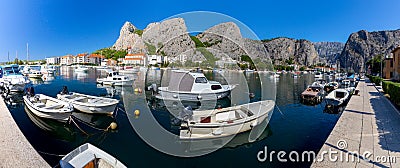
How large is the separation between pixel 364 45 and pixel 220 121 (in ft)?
628

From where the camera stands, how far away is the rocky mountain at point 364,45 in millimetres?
147000

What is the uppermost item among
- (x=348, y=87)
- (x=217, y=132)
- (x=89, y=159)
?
(x=348, y=87)

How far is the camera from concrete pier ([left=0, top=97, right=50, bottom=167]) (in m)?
5.34

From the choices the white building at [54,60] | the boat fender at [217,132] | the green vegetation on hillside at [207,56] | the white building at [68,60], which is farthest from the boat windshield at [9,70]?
the white building at [54,60]

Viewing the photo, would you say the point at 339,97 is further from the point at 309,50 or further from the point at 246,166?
the point at 309,50

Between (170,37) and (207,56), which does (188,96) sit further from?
(170,37)

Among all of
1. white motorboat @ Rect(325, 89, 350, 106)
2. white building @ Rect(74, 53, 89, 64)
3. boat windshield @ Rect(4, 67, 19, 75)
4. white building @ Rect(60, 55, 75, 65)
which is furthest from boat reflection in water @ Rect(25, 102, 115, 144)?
white building @ Rect(60, 55, 75, 65)

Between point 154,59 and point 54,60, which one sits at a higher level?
point 54,60

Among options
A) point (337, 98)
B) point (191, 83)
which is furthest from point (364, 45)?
A: point (191, 83)

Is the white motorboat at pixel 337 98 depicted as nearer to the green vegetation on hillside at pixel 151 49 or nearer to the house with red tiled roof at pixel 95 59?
the green vegetation on hillside at pixel 151 49

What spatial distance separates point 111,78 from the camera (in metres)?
28.0

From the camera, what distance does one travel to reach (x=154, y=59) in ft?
20.5

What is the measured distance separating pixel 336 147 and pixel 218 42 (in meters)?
4.86

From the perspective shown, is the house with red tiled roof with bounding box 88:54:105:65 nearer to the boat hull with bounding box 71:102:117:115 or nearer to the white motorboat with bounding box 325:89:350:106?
the boat hull with bounding box 71:102:117:115
